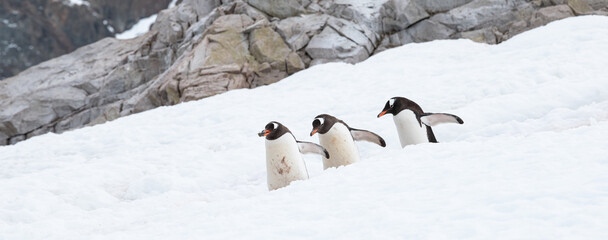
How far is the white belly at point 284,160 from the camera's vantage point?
5172 mm

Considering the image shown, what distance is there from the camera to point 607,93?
7.38 metres

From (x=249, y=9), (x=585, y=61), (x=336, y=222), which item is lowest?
(x=249, y=9)

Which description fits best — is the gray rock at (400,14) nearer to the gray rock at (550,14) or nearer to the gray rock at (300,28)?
the gray rock at (300,28)

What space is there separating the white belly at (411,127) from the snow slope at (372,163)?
0.31 meters

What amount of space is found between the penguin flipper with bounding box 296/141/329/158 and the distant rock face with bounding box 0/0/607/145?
13476 millimetres

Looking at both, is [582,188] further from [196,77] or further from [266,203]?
[196,77]

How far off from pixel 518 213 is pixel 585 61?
8.05 metres

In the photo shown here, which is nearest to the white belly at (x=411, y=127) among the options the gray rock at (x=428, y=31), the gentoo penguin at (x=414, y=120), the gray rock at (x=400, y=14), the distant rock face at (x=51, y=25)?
the gentoo penguin at (x=414, y=120)

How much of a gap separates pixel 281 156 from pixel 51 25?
5420 cm

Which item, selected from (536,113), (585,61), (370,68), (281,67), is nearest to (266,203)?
(536,113)

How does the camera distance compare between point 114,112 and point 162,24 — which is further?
point 162,24

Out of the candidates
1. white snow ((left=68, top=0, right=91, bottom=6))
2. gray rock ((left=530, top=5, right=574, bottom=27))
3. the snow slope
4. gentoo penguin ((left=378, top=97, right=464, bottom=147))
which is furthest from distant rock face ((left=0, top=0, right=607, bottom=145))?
white snow ((left=68, top=0, right=91, bottom=6))

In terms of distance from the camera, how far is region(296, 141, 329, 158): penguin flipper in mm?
5363

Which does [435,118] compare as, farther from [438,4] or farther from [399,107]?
[438,4]
